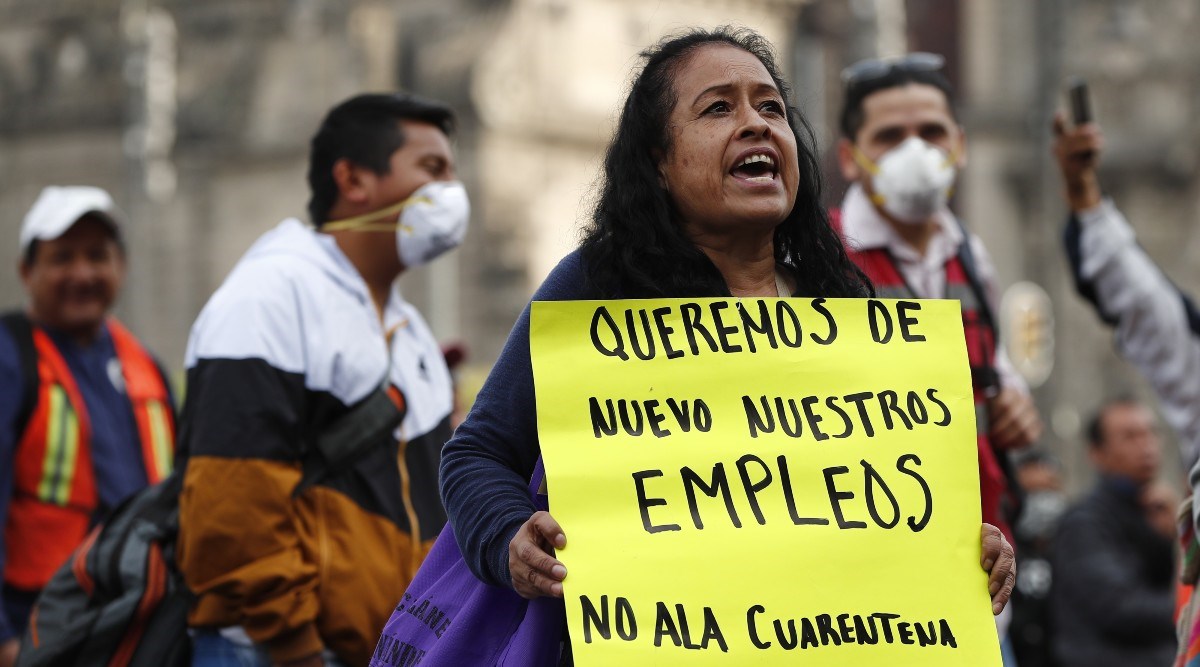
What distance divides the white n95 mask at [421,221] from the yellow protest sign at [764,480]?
5.92 feet

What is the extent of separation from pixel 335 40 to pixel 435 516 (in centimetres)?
1590

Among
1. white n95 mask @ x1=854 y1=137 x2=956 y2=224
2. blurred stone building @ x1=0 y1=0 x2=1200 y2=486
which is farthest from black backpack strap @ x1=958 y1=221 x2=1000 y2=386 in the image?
blurred stone building @ x1=0 y1=0 x2=1200 y2=486

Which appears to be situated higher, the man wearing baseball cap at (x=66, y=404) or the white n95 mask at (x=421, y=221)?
the white n95 mask at (x=421, y=221)

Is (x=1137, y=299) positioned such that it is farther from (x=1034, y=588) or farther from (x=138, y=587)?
(x=1034, y=588)

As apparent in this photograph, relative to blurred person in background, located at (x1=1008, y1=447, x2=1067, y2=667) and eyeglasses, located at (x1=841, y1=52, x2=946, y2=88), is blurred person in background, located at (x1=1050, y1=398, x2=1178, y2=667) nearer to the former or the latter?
blurred person in background, located at (x1=1008, y1=447, x2=1067, y2=667)

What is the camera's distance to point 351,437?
4418 millimetres

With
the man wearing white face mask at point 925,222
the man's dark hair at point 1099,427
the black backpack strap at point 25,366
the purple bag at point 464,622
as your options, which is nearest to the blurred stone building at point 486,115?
the man's dark hair at point 1099,427

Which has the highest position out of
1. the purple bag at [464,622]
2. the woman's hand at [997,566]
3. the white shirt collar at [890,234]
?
the white shirt collar at [890,234]

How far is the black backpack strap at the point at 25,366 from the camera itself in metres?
5.37

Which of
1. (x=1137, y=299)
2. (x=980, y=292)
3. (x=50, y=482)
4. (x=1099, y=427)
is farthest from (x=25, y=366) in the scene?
(x=1099, y=427)

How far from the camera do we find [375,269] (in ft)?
15.9

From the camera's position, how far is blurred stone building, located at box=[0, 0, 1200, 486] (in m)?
18.5

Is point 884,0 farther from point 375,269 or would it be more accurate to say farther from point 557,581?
point 557,581

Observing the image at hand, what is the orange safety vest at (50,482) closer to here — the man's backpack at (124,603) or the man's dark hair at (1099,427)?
the man's backpack at (124,603)
